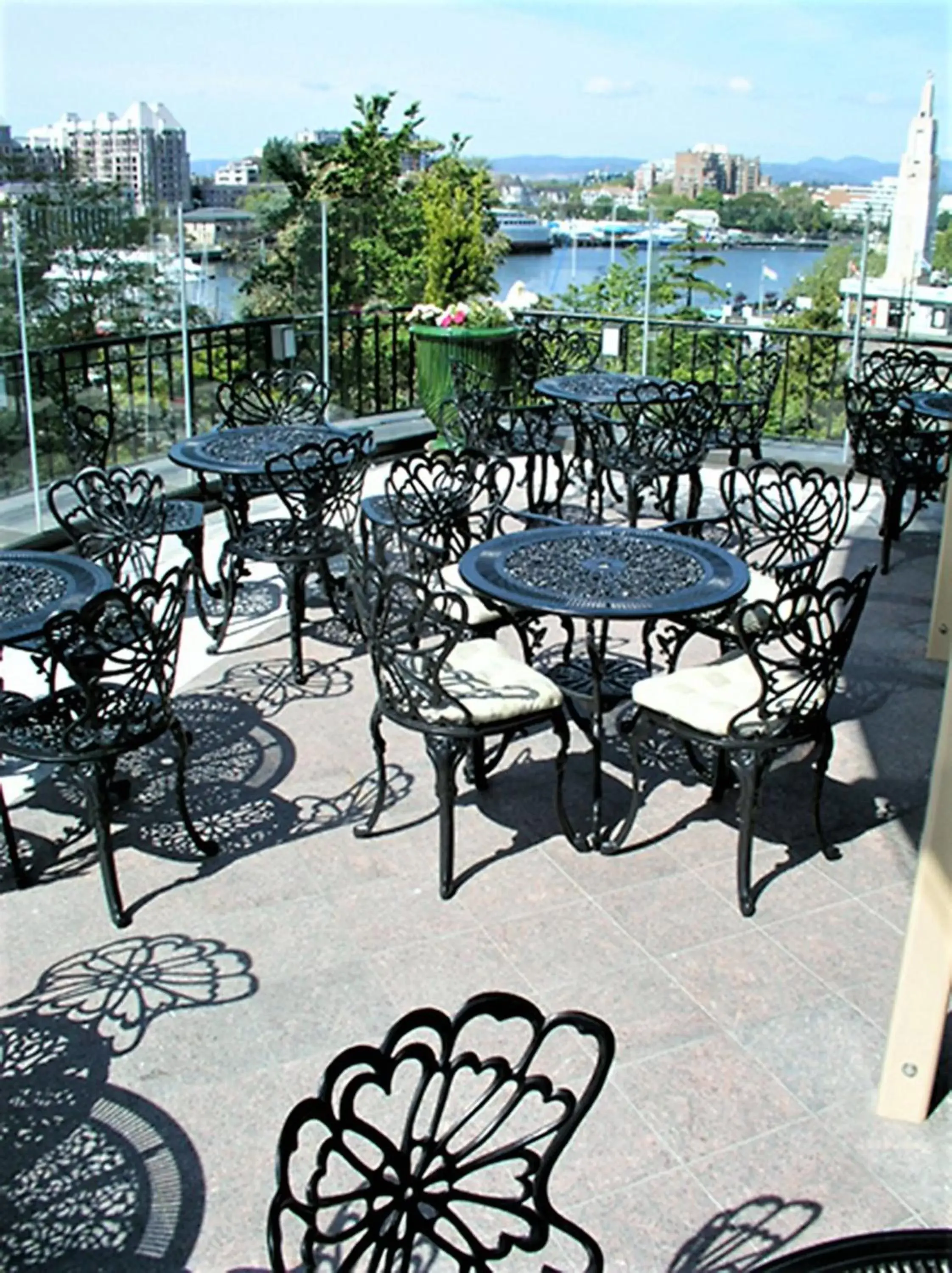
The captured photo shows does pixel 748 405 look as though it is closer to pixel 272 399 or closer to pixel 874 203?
pixel 874 203

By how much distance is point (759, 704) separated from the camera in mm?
3162

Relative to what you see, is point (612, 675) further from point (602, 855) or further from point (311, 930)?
point (311, 930)

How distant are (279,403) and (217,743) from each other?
3.41 metres

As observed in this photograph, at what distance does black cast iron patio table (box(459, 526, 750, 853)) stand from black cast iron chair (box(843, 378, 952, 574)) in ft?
8.46

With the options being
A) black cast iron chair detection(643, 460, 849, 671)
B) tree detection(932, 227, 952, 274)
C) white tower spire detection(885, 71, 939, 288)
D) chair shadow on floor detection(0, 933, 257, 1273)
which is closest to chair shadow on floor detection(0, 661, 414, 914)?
chair shadow on floor detection(0, 933, 257, 1273)

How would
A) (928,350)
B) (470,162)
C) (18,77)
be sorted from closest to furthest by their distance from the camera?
(18,77) → (928,350) → (470,162)

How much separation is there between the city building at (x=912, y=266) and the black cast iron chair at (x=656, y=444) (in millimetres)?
2403

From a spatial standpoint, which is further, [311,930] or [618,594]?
[618,594]

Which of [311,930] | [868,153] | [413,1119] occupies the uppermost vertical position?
[868,153]

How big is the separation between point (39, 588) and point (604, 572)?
5.47 ft

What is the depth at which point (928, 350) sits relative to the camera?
314 inches

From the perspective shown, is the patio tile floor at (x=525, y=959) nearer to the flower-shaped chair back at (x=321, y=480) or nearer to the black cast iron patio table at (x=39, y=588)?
the black cast iron patio table at (x=39, y=588)

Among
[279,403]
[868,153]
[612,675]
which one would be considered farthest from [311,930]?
[868,153]

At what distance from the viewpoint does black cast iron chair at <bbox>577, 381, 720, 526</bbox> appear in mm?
6223
